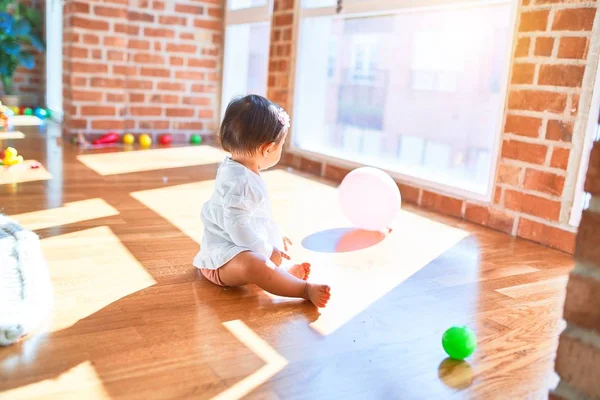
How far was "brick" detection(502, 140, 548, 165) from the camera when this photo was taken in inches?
86.6

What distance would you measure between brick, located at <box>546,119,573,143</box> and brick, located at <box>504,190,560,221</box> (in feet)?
0.76

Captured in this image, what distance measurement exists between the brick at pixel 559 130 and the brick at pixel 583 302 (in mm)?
1450

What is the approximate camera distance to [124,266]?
162 cm

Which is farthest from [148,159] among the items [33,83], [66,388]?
[33,83]

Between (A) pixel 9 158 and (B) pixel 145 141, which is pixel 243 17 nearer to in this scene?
(B) pixel 145 141

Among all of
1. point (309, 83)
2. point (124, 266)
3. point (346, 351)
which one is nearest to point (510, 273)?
point (346, 351)

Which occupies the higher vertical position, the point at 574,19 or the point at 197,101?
the point at 574,19

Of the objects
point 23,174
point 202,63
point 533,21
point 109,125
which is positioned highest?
point 533,21

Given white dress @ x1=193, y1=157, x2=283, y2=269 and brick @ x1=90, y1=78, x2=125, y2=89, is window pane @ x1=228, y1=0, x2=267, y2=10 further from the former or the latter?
white dress @ x1=193, y1=157, x2=283, y2=269

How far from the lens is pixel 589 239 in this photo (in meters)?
0.80

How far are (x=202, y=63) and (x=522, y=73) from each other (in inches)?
112

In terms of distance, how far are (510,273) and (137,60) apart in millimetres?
3336

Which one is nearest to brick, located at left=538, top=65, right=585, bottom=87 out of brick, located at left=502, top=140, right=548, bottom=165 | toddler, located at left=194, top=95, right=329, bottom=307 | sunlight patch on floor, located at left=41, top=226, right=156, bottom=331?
brick, located at left=502, top=140, right=548, bottom=165

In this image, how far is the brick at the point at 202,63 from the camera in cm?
448
